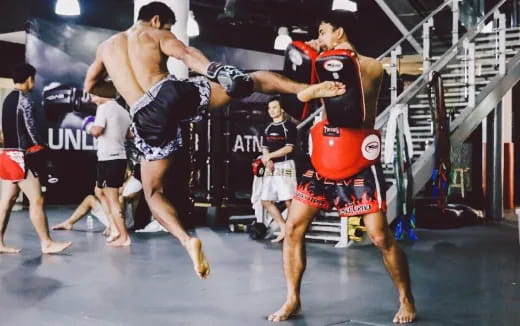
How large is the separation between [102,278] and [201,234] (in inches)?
129

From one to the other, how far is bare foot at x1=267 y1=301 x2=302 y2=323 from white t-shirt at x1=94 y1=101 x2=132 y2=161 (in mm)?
3650

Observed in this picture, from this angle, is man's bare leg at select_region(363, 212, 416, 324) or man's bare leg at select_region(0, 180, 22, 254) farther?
man's bare leg at select_region(0, 180, 22, 254)

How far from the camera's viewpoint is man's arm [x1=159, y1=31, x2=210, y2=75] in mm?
3338

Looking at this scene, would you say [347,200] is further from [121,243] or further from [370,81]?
[121,243]

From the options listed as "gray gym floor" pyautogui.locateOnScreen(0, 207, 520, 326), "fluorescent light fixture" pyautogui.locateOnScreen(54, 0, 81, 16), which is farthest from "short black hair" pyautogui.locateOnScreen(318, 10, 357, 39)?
"fluorescent light fixture" pyautogui.locateOnScreen(54, 0, 81, 16)

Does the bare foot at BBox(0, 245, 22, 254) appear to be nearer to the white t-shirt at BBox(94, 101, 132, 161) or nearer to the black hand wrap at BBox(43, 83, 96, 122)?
the white t-shirt at BBox(94, 101, 132, 161)

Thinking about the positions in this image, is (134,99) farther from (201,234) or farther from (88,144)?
(88,144)

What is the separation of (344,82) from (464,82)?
21.3ft

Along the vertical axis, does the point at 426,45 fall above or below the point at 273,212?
above

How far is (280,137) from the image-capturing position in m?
7.49

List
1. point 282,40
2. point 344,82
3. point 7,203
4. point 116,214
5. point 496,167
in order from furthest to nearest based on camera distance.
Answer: point 282,40
point 496,167
point 116,214
point 7,203
point 344,82

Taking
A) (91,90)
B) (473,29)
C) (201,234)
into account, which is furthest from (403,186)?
(91,90)

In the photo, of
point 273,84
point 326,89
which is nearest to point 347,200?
point 326,89

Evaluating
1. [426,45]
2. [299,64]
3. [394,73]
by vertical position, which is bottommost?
[299,64]
